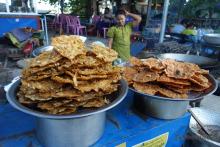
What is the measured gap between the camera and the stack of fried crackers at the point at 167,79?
1.27m

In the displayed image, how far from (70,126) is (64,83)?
0.64ft

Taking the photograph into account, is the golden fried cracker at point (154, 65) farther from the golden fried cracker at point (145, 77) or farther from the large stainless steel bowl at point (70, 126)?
the large stainless steel bowl at point (70, 126)

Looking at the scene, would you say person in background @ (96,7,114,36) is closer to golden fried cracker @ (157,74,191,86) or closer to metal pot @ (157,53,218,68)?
metal pot @ (157,53,218,68)

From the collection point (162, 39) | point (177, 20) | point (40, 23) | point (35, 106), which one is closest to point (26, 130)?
point (35, 106)

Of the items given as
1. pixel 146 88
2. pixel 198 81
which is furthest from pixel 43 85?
pixel 198 81

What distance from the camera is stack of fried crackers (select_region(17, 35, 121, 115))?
94 cm

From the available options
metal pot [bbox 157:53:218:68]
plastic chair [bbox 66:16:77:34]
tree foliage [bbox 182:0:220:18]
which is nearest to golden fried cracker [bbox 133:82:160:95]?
metal pot [bbox 157:53:218:68]

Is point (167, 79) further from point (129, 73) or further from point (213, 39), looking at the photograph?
point (213, 39)

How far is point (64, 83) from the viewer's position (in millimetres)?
980

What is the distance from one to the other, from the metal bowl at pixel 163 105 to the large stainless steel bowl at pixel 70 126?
25 cm

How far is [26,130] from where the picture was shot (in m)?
1.24

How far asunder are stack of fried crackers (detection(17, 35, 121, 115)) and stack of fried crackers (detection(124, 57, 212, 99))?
326 millimetres

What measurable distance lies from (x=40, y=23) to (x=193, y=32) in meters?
5.46

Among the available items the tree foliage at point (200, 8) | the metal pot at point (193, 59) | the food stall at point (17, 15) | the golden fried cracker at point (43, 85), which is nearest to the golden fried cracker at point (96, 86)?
the golden fried cracker at point (43, 85)
